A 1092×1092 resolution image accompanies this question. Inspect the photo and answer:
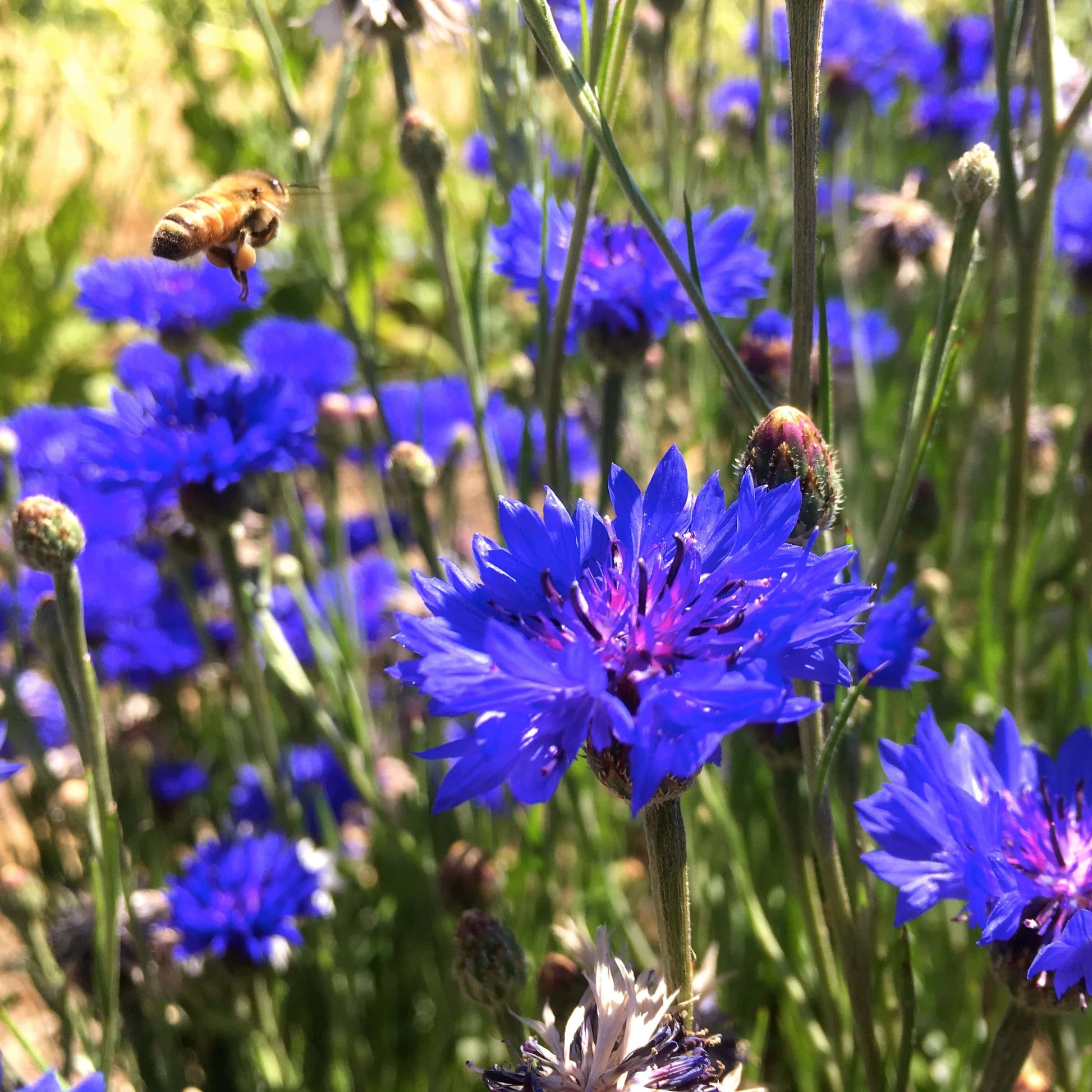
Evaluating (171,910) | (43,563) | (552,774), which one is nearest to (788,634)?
(552,774)

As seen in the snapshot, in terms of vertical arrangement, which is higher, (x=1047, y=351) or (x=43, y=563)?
(x=43, y=563)

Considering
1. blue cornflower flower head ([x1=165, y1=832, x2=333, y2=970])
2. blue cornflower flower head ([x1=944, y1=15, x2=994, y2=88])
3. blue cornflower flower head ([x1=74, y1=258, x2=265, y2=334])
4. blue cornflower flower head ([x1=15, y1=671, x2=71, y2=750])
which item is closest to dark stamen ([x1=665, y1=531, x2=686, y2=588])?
blue cornflower flower head ([x1=165, y1=832, x2=333, y2=970])

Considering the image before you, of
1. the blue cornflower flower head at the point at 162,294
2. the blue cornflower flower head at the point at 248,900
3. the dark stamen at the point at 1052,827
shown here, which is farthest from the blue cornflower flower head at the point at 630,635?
the blue cornflower flower head at the point at 162,294

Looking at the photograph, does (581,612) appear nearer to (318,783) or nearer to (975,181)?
(975,181)

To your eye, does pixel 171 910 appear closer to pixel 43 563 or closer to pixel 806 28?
pixel 43 563

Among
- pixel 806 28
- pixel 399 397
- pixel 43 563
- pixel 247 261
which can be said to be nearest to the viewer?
pixel 806 28

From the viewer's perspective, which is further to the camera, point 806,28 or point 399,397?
point 399,397

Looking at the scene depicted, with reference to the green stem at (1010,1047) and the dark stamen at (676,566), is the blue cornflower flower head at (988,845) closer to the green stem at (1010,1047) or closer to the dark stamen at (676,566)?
the green stem at (1010,1047)
